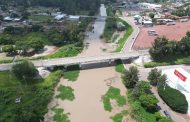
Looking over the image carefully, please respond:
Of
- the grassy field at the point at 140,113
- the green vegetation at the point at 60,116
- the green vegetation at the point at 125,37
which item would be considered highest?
the grassy field at the point at 140,113

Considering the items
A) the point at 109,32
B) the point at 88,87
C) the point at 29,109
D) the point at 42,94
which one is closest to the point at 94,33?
the point at 109,32

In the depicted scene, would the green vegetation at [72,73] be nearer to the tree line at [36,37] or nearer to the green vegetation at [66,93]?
the green vegetation at [66,93]

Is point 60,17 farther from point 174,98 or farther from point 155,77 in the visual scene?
point 174,98

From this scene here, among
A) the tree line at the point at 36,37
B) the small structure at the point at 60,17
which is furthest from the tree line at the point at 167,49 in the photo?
the small structure at the point at 60,17

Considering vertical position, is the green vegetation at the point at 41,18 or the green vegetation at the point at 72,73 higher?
the green vegetation at the point at 72,73

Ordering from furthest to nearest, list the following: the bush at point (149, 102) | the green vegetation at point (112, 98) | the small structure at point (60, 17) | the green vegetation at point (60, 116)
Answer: the small structure at point (60, 17) < the green vegetation at point (112, 98) < the bush at point (149, 102) < the green vegetation at point (60, 116)

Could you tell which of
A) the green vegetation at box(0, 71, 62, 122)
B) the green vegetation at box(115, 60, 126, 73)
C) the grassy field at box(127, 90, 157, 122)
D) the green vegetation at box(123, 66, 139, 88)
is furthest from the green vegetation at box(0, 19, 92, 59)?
the grassy field at box(127, 90, 157, 122)
